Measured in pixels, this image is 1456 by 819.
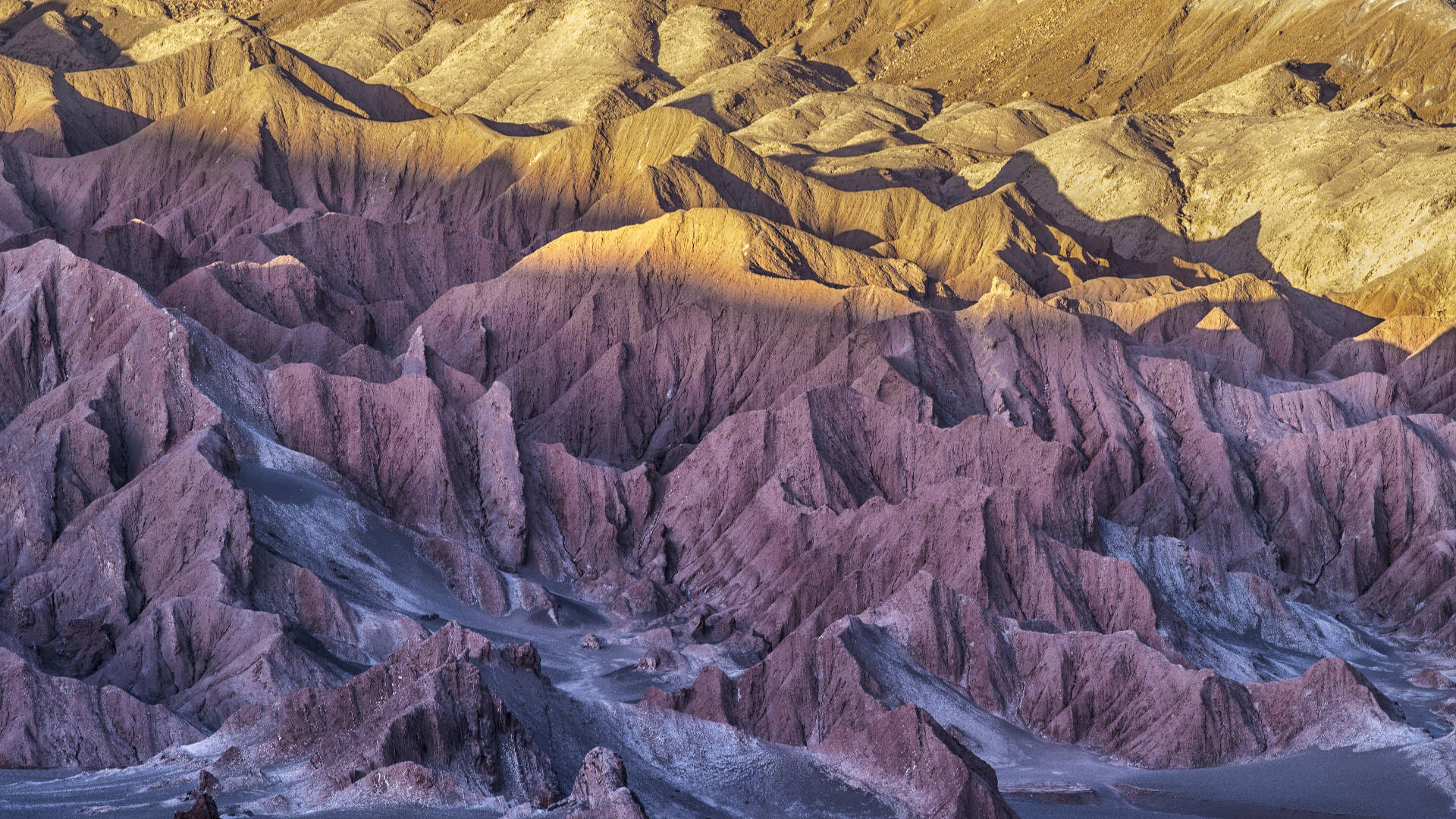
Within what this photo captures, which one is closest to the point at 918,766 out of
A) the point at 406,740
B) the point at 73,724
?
the point at 406,740

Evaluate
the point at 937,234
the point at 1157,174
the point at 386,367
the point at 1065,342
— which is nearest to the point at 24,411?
the point at 386,367

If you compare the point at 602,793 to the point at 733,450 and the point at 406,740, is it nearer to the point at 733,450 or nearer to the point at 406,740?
the point at 406,740

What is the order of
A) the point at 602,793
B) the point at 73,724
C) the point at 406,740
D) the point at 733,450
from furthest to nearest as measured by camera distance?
the point at 733,450, the point at 73,724, the point at 406,740, the point at 602,793

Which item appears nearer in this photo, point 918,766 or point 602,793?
point 602,793

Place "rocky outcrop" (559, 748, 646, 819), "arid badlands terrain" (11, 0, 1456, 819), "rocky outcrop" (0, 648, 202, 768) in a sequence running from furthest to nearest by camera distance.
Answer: "rocky outcrop" (0, 648, 202, 768), "arid badlands terrain" (11, 0, 1456, 819), "rocky outcrop" (559, 748, 646, 819)

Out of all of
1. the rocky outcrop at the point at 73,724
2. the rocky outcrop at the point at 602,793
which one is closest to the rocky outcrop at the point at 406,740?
the rocky outcrop at the point at 602,793

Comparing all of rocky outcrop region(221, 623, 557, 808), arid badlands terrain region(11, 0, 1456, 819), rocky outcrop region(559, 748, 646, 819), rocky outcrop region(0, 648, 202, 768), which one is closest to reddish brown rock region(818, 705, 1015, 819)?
arid badlands terrain region(11, 0, 1456, 819)

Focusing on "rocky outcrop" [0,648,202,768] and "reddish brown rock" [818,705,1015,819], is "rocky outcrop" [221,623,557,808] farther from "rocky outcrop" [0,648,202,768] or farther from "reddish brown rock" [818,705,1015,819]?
"reddish brown rock" [818,705,1015,819]

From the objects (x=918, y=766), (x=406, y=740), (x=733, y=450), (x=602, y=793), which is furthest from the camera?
(x=733, y=450)

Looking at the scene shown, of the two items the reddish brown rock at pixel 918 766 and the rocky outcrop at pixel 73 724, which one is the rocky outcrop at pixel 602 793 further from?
the rocky outcrop at pixel 73 724

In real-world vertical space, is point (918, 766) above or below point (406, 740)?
below
